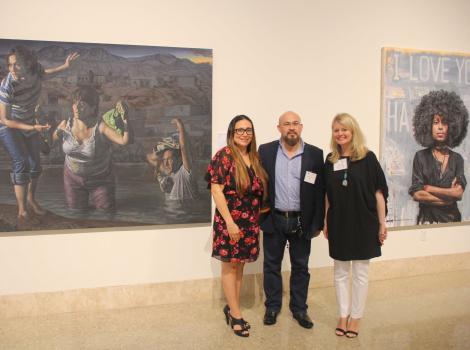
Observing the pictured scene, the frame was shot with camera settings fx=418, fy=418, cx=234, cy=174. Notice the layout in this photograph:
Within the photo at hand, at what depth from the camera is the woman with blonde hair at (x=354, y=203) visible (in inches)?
111

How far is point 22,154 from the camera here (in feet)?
10.2

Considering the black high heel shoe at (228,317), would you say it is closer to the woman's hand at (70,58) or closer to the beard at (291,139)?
the beard at (291,139)

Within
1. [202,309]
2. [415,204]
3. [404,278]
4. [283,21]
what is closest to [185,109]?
[283,21]

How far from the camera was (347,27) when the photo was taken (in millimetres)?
3838

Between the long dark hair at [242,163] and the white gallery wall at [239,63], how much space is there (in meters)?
0.59

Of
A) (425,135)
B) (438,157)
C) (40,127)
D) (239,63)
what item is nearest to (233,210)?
(239,63)

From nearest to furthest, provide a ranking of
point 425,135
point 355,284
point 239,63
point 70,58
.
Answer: point 355,284 → point 70,58 → point 239,63 → point 425,135

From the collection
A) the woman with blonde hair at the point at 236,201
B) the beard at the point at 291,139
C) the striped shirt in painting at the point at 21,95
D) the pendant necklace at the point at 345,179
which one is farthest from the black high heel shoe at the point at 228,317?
the striped shirt in painting at the point at 21,95

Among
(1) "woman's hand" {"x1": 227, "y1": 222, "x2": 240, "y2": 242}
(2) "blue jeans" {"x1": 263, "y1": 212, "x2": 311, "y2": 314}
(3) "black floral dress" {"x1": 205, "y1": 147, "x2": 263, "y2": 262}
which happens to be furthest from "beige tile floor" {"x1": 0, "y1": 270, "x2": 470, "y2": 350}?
(1) "woman's hand" {"x1": 227, "y1": 222, "x2": 240, "y2": 242}

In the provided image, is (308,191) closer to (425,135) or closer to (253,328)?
(253,328)

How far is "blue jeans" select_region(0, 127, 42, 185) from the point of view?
10.1 ft

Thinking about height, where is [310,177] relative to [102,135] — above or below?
below

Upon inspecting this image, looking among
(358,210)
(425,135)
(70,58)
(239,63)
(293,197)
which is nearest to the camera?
(358,210)

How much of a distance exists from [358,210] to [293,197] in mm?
473
